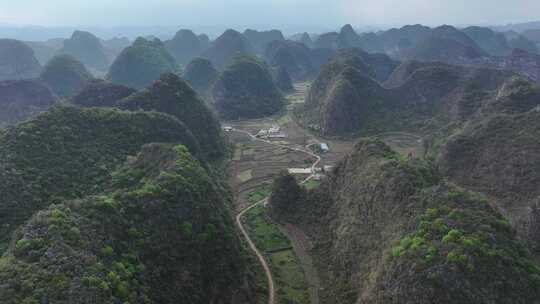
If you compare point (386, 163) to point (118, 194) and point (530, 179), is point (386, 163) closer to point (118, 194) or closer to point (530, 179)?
point (530, 179)

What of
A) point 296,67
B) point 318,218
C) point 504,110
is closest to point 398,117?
point 504,110

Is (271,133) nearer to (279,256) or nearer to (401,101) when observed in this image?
(401,101)

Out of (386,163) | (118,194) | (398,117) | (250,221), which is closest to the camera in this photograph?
(118,194)

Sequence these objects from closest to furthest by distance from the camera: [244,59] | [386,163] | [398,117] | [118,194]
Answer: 1. [118,194]
2. [386,163]
3. [398,117]
4. [244,59]

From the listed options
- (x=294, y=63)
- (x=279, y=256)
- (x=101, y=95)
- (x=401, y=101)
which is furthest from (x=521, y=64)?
(x=101, y=95)

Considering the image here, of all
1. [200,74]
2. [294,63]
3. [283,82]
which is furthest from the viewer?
[294,63]

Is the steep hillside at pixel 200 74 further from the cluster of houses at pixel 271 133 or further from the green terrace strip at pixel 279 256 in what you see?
the green terrace strip at pixel 279 256

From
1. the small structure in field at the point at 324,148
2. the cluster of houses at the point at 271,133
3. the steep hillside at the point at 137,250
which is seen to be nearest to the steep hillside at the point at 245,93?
the cluster of houses at the point at 271,133
